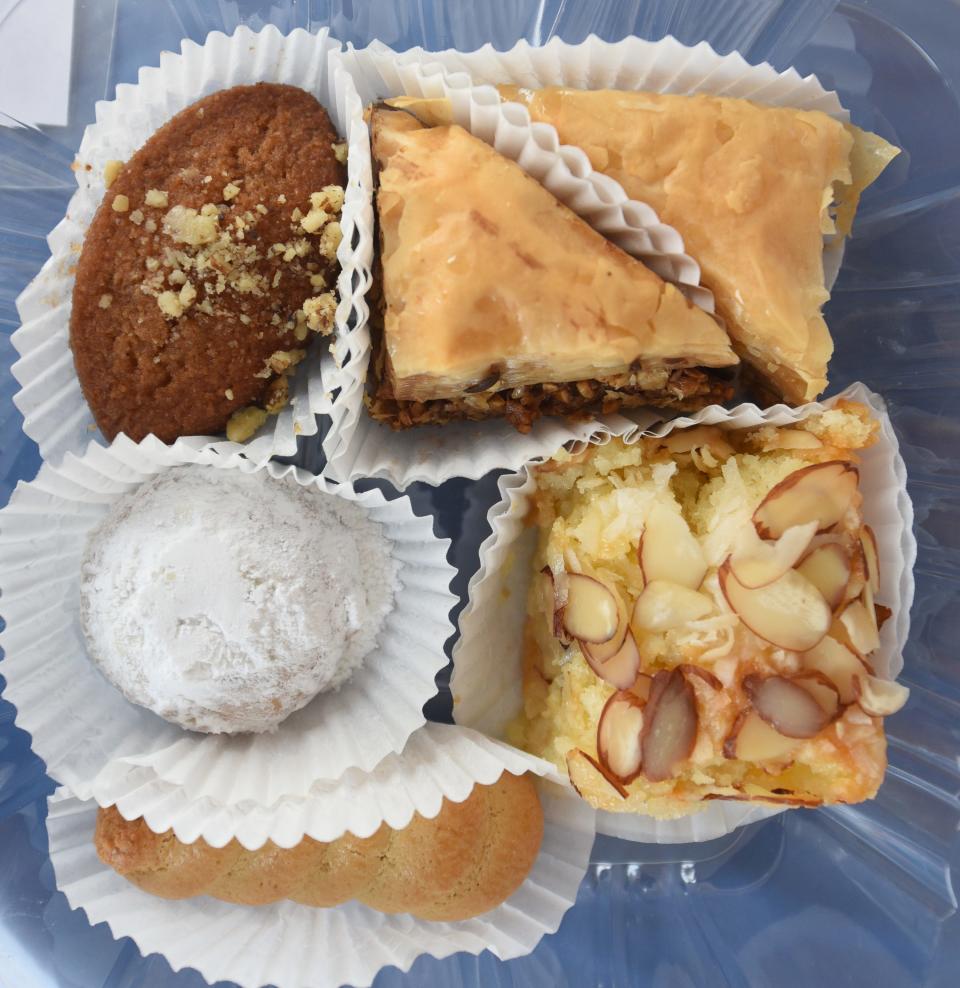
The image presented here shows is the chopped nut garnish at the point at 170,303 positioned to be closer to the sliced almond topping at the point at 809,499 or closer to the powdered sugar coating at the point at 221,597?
the powdered sugar coating at the point at 221,597

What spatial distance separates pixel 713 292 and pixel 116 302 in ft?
2.90

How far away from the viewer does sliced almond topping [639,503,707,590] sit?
126cm

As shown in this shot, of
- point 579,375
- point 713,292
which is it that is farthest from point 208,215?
point 713,292

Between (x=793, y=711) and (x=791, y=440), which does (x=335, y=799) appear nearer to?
(x=793, y=711)

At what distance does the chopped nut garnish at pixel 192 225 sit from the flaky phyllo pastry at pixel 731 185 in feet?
1.53

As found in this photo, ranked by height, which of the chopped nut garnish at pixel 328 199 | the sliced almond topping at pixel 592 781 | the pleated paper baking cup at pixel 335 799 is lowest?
the pleated paper baking cup at pixel 335 799

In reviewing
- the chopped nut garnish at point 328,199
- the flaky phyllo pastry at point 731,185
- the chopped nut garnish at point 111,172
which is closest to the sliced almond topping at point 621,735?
the flaky phyllo pastry at point 731,185

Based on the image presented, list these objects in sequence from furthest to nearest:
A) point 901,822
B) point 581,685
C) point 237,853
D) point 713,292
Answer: point 901,822 → point 237,853 → point 581,685 → point 713,292

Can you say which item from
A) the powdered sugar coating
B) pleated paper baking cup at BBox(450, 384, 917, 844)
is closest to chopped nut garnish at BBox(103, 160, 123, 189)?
the powdered sugar coating

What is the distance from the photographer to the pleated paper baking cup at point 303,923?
1480mm

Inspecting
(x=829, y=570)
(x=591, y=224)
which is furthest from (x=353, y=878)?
(x=591, y=224)

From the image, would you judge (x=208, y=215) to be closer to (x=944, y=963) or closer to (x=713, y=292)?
(x=713, y=292)

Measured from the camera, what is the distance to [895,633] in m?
1.37

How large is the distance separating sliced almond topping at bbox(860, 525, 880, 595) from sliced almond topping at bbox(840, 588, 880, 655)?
1.9 inches
